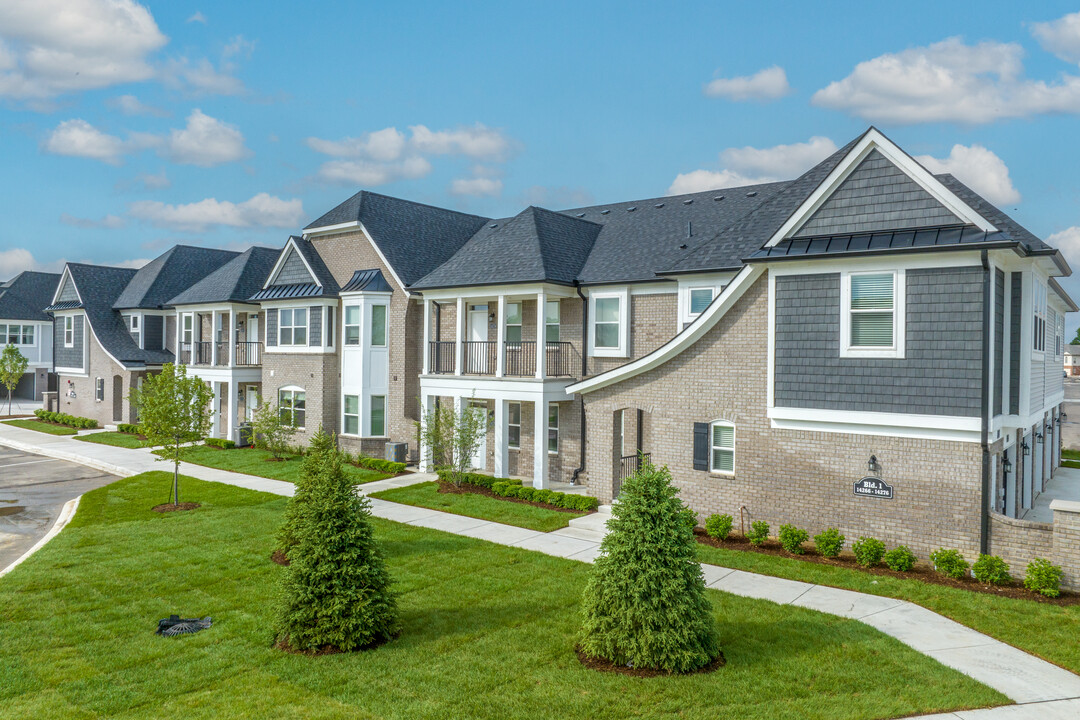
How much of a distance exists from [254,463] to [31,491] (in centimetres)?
655

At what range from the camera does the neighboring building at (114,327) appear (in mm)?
36562

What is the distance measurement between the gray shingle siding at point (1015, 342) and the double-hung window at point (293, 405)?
22606mm

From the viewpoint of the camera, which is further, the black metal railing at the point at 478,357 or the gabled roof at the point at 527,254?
the black metal railing at the point at 478,357

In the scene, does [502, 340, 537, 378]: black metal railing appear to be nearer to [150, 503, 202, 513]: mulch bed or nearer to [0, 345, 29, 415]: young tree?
[150, 503, 202, 513]: mulch bed

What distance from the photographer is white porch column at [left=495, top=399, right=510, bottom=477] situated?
21.4 meters

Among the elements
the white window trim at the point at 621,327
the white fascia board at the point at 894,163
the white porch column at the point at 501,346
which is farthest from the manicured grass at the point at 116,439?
the white fascia board at the point at 894,163

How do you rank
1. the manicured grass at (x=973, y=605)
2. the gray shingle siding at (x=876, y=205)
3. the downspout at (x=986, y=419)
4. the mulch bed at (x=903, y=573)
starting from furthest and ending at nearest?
the gray shingle siding at (x=876, y=205), the downspout at (x=986, y=419), the mulch bed at (x=903, y=573), the manicured grass at (x=973, y=605)

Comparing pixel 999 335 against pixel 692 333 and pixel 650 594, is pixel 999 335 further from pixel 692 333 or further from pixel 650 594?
pixel 650 594

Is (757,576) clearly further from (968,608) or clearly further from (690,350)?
(690,350)

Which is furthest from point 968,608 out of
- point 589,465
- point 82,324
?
point 82,324

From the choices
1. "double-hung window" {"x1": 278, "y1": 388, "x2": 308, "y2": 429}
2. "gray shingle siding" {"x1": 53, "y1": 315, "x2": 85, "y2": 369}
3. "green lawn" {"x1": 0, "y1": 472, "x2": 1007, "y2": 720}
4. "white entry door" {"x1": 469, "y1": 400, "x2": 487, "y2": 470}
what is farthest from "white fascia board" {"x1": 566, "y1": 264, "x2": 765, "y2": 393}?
"gray shingle siding" {"x1": 53, "y1": 315, "x2": 85, "y2": 369}

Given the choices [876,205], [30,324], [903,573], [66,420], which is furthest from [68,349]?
[903,573]

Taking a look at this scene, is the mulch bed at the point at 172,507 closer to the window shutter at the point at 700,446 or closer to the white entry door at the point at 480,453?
the white entry door at the point at 480,453

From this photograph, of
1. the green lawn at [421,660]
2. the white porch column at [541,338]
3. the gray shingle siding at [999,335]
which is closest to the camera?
the green lawn at [421,660]
